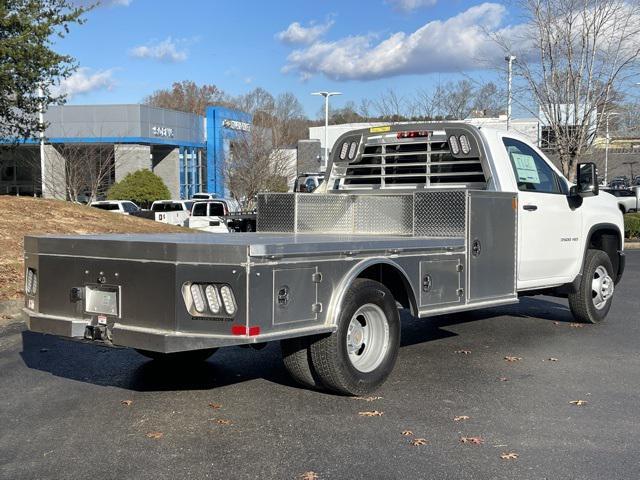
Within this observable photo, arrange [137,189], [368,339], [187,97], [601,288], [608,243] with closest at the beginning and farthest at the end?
[368,339] → [601,288] → [608,243] → [137,189] → [187,97]

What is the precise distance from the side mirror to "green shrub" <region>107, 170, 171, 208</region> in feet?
105

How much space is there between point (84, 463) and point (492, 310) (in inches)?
288

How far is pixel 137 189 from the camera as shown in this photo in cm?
3822

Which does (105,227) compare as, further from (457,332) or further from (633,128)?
(633,128)

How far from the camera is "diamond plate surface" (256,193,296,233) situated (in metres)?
8.15

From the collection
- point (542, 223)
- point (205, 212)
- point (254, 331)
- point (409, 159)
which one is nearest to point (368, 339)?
point (254, 331)

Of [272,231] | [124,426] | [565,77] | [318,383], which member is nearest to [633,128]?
[565,77]

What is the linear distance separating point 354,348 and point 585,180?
13.9ft

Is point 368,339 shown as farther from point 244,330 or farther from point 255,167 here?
point 255,167

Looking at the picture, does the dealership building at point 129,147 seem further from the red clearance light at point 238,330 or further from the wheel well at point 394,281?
the red clearance light at point 238,330

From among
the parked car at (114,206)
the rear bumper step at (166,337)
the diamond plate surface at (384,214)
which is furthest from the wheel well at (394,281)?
the parked car at (114,206)

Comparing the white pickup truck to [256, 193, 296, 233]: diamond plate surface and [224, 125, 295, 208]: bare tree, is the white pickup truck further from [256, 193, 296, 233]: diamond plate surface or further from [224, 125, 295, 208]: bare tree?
[224, 125, 295, 208]: bare tree

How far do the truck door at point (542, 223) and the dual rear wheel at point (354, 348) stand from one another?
241 centimetres

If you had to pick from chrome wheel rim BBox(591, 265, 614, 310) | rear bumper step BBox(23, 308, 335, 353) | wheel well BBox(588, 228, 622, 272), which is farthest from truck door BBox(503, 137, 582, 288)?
rear bumper step BBox(23, 308, 335, 353)
